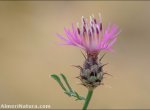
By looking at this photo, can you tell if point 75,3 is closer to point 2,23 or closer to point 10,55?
point 2,23

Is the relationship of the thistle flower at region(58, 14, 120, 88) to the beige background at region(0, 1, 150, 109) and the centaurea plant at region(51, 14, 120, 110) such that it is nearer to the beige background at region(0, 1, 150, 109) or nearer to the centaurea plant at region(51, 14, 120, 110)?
the centaurea plant at region(51, 14, 120, 110)

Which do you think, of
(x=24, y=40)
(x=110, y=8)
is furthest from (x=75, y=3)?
(x=24, y=40)

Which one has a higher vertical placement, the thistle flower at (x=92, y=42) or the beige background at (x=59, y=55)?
the thistle flower at (x=92, y=42)

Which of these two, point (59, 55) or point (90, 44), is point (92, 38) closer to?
point (90, 44)

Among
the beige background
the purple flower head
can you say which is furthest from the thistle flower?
the beige background

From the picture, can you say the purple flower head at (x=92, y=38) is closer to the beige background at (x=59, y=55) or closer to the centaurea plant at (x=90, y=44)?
the centaurea plant at (x=90, y=44)

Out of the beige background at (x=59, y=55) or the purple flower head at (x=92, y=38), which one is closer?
the purple flower head at (x=92, y=38)

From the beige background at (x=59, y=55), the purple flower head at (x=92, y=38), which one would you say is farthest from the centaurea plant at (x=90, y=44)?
the beige background at (x=59, y=55)
